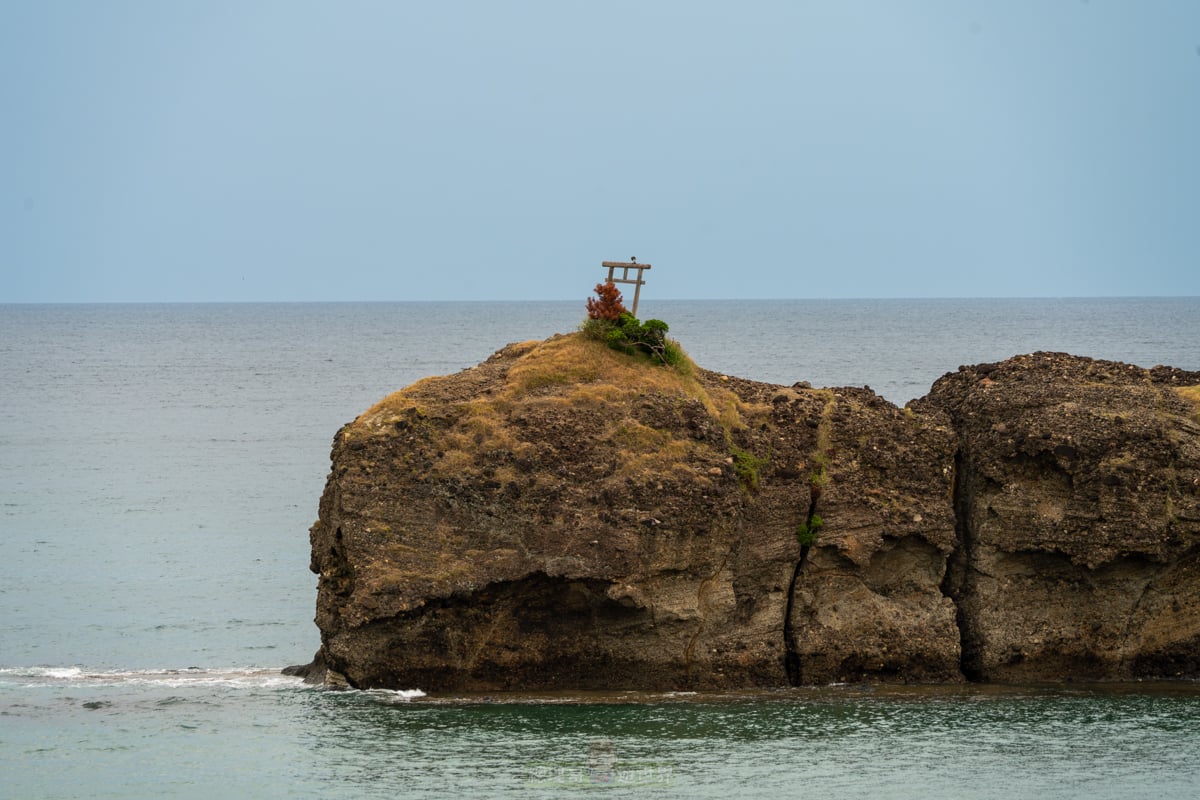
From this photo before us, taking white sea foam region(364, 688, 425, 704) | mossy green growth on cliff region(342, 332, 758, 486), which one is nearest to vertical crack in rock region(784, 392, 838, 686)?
mossy green growth on cliff region(342, 332, 758, 486)

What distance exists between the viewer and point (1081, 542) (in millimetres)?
35406

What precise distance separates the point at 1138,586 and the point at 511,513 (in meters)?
15.1

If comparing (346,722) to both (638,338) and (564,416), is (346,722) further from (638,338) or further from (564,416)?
(638,338)

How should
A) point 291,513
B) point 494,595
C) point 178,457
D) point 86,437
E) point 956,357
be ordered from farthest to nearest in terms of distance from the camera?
1. point 956,357
2. point 86,437
3. point 178,457
4. point 291,513
5. point 494,595

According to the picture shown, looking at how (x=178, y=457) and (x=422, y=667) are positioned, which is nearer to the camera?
(x=422, y=667)

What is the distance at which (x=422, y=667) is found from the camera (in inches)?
1380

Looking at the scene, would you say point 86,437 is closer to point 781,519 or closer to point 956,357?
point 781,519

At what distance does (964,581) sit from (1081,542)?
305 centimetres

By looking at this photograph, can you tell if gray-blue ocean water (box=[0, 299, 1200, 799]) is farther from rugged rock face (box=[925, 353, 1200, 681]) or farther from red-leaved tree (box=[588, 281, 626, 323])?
red-leaved tree (box=[588, 281, 626, 323])

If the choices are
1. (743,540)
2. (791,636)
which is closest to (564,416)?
(743,540)

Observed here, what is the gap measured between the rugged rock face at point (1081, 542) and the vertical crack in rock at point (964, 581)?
3 cm

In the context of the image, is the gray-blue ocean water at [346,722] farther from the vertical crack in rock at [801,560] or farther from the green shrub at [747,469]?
the green shrub at [747,469]

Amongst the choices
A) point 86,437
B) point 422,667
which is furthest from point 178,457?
point 422,667

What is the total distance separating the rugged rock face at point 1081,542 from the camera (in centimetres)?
3544
